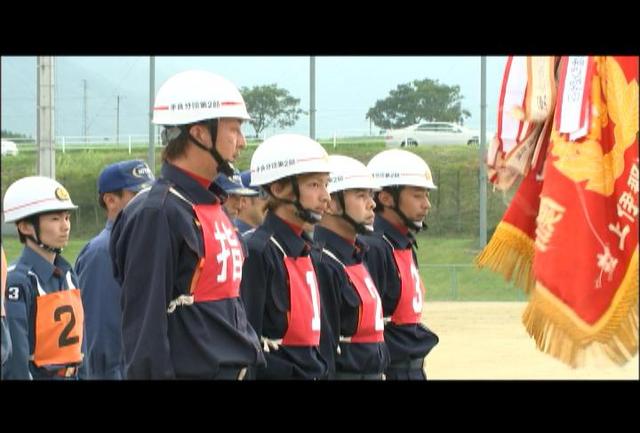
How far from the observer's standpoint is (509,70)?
343 cm

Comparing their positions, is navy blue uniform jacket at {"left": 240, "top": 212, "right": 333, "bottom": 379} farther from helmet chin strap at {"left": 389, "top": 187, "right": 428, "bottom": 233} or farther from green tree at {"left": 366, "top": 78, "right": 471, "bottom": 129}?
green tree at {"left": 366, "top": 78, "right": 471, "bottom": 129}

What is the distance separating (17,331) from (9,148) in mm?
25017

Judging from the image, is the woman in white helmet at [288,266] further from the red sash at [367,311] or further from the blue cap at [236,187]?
the blue cap at [236,187]

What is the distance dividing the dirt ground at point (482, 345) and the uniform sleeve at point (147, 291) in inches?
224

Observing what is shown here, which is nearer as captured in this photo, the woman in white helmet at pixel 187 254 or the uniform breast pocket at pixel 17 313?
the woman in white helmet at pixel 187 254

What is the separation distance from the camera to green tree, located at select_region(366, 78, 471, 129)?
2738 cm

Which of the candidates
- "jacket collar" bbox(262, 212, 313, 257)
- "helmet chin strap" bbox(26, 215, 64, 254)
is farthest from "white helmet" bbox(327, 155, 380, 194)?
"helmet chin strap" bbox(26, 215, 64, 254)

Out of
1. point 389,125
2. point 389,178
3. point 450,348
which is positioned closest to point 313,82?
point 389,125

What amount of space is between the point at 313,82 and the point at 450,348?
8857 millimetres

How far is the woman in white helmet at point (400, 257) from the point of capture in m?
7.95

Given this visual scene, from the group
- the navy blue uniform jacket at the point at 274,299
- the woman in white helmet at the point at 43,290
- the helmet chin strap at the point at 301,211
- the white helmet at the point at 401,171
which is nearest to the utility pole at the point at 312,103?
the white helmet at the point at 401,171

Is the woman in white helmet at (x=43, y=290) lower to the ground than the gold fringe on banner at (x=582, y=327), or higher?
lower

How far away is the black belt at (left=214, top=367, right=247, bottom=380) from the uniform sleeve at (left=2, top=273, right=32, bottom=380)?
1.70 m

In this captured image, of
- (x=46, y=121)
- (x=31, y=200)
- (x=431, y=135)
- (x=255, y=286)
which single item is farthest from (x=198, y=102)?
(x=431, y=135)
